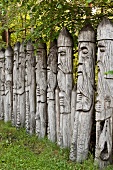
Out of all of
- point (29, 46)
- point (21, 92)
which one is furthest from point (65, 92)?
point (21, 92)

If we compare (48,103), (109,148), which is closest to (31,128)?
(48,103)

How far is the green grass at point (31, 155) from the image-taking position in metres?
5.23

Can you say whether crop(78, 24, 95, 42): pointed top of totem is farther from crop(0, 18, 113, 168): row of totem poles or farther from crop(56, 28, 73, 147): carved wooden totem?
crop(56, 28, 73, 147): carved wooden totem

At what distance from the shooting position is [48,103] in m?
6.64

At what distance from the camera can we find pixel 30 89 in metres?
7.45

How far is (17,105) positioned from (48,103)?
1.68 meters

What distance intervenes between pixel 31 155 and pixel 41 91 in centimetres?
155

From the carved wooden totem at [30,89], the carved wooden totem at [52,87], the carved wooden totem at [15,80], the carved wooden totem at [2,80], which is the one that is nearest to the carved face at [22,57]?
the carved wooden totem at [15,80]

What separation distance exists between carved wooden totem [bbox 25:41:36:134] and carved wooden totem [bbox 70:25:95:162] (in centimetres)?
209

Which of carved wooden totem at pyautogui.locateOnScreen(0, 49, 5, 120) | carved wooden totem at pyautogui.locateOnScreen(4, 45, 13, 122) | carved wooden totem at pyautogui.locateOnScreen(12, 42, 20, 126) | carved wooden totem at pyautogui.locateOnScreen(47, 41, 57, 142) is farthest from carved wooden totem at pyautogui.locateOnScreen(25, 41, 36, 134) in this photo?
carved wooden totem at pyautogui.locateOnScreen(0, 49, 5, 120)

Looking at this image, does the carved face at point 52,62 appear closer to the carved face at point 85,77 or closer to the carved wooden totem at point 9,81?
the carved face at point 85,77

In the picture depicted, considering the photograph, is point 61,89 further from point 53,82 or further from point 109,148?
point 109,148

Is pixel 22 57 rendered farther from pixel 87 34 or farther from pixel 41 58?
pixel 87 34

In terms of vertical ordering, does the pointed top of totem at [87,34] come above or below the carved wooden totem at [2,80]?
above
